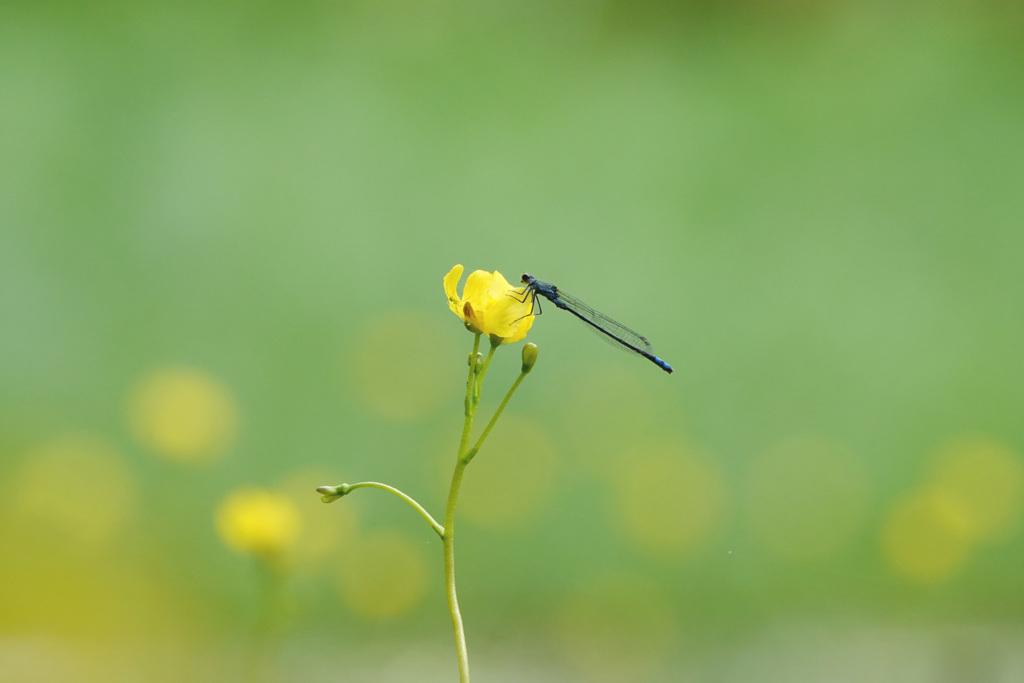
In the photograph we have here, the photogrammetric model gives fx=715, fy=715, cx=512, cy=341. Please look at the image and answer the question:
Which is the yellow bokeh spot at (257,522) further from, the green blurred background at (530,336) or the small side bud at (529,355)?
the small side bud at (529,355)

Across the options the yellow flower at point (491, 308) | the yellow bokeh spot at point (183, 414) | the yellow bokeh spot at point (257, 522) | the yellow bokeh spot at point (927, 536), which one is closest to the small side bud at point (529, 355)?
the yellow flower at point (491, 308)

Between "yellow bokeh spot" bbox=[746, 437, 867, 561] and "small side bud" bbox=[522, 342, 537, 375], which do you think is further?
"yellow bokeh spot" bbox=[746, 437, 867, 561]

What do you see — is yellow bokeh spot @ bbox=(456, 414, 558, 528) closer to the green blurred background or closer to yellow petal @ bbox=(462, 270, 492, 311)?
the green blurred background

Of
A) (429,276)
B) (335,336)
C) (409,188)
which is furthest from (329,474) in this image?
(409,188)

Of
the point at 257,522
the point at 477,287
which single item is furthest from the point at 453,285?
the point at 257,522

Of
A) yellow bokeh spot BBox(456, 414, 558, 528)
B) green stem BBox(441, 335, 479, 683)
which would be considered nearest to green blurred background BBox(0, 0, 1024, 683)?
yellow bokeh spot BBox(456, 414, 558, 528)

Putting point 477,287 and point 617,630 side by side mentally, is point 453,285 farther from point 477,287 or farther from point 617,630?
point 617,630
